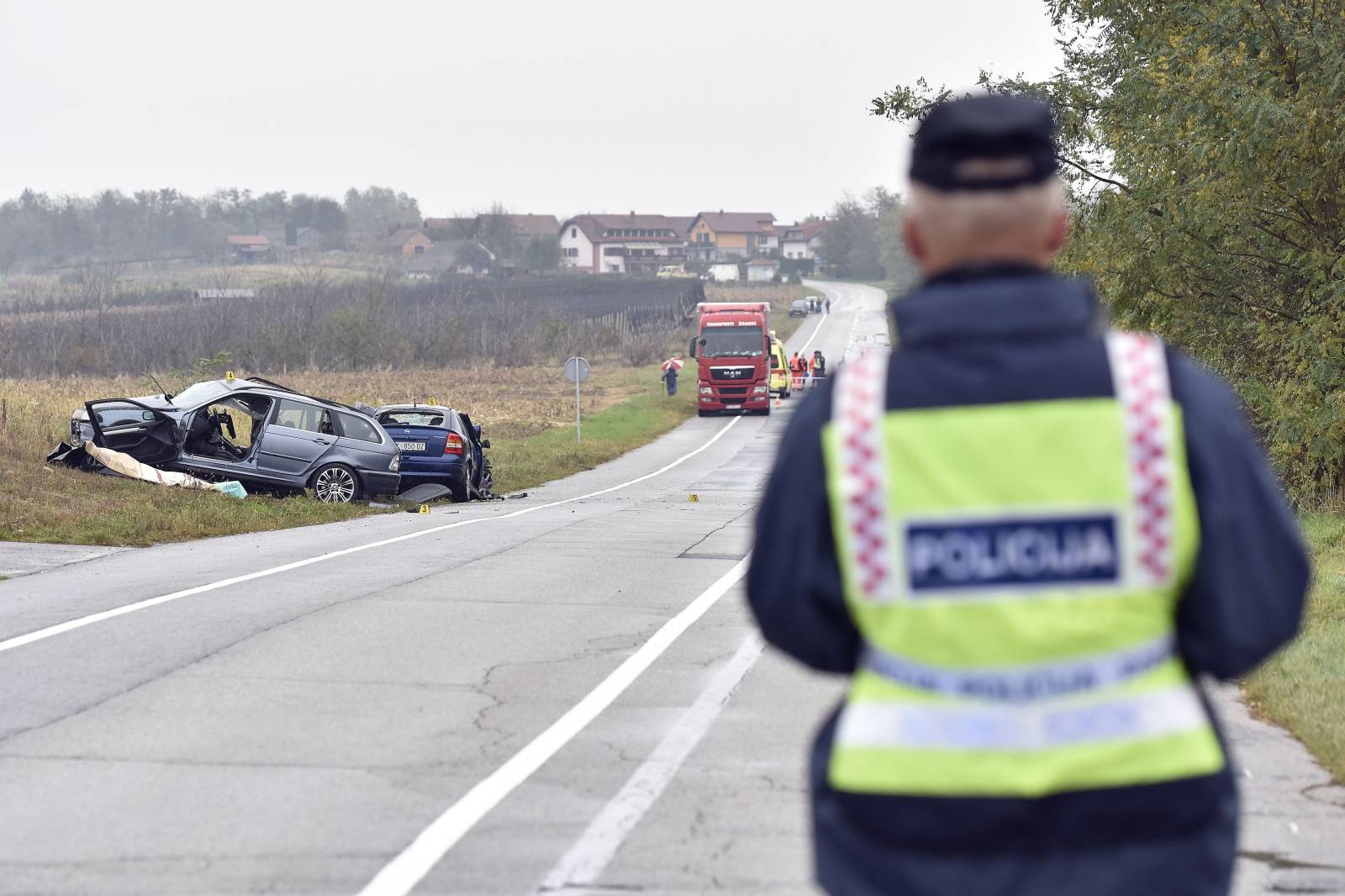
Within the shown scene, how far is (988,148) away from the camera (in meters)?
2.43

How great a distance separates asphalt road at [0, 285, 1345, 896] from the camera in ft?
19.0

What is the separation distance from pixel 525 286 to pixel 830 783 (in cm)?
12971

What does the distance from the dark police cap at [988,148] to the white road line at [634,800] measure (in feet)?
11.6

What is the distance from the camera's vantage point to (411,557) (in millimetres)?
15609

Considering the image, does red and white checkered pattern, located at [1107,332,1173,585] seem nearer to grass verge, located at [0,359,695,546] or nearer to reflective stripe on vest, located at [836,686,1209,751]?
reflective stripe on vest, located at [836,686,1209,751]

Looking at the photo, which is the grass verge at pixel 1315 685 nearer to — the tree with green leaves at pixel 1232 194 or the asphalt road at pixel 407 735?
the asphalt road at pixel 407 735

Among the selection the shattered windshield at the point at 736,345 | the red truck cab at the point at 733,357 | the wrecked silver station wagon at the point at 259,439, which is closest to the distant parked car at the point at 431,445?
the wrecked silver station wagon at the point at 259,439

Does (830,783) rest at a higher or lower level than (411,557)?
higher

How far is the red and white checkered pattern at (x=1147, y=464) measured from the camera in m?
2.36

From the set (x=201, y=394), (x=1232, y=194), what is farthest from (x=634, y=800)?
(x=201, y=394)

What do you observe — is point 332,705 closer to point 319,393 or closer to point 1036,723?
point 1036,723

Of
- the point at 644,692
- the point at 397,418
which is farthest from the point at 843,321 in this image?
the point at 644,692

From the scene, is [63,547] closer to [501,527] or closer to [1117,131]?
[501,527]

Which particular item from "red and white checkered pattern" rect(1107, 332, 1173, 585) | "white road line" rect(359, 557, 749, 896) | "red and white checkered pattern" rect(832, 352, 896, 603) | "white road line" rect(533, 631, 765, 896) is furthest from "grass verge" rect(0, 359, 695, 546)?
"red and white checkered pattern" rect(1107, 332, 1173, 585)
